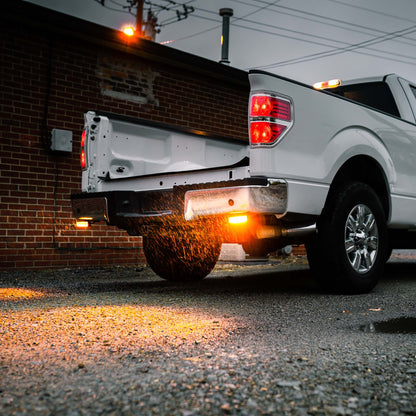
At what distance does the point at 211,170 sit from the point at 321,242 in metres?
1.16

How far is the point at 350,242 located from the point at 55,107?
528cm

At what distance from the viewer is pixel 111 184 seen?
562 cm

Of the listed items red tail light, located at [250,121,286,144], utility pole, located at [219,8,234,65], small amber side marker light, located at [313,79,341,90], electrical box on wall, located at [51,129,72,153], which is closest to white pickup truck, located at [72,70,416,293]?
red tail light, located at [250,121,286,144]

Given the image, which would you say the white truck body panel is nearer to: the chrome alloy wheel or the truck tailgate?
the chrome alloy wheel

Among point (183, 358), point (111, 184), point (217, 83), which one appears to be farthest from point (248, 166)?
point (217, 83)

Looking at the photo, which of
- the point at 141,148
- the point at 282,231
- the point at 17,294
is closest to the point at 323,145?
the point at 282,231

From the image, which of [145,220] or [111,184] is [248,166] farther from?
[111,184]

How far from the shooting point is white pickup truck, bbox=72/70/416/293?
14.4ft

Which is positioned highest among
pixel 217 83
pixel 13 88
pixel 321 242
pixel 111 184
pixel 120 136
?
pixel 217 83

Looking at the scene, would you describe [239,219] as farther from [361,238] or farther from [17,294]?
[17,294]

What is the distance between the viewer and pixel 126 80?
30.8 ft

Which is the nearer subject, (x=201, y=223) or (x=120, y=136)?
(x=201, y=223)

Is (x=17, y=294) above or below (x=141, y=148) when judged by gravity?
below

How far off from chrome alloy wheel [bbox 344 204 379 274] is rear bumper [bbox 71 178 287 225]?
1.02 m
